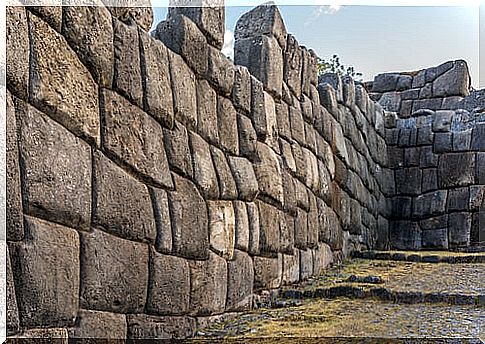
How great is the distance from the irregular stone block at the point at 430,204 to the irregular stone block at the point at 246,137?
4600 mm

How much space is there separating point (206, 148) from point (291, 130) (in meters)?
1.60

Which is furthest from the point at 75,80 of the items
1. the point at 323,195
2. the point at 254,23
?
the point at 323,195

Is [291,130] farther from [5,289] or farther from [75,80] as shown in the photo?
[5,289]

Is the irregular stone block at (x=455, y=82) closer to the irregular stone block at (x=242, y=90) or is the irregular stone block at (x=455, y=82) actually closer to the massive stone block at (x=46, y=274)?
the irregular stone block at (x=242, y=90)

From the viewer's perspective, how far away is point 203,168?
3.19 metres

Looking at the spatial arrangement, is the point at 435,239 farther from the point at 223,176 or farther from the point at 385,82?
the point at 223,176

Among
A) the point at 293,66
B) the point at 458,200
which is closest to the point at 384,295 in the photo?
the point at 293,66

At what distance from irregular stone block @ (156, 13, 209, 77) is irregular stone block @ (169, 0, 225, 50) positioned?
0.23 feet

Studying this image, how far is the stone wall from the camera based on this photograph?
1.95m

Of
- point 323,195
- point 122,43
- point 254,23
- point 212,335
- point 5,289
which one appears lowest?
point 212,335

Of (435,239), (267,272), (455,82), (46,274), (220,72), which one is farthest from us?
(455,82)

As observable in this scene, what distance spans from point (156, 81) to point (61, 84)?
2.33 feet

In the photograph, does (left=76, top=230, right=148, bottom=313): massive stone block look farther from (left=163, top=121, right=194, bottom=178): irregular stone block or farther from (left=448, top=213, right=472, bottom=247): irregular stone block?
(left=448, top=213, right=472, bottom=247): irregular stone block

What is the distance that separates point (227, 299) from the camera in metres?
A: 3.40
